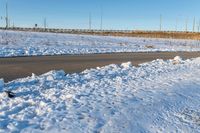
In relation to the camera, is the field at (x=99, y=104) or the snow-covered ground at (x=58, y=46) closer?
the field at (x=99, y=104)

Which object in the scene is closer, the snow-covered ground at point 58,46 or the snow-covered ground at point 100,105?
the snow-covered ground at point 100,105

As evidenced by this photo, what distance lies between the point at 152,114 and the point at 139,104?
0.69 meters

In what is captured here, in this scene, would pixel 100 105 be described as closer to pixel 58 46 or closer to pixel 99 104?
pixel 99 104

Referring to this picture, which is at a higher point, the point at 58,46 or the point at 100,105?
the point at 58,46

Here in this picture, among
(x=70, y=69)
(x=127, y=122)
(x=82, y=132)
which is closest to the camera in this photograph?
(x=82, y=132)

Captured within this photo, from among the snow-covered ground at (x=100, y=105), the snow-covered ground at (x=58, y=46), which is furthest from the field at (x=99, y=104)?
the snow-covered ground at (x=58, y=46)

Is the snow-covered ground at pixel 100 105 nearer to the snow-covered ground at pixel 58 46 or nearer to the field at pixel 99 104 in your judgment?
the field at pixel 99 104

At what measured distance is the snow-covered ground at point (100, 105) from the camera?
7508 millimetres

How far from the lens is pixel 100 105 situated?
8836 mm

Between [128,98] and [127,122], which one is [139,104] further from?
[127,122]

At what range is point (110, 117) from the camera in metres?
8.01

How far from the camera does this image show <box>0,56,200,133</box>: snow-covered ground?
7508 mm

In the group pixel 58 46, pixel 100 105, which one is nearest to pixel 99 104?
pixel 100 105

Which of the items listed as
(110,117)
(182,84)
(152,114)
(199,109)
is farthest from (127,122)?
(182,84)
